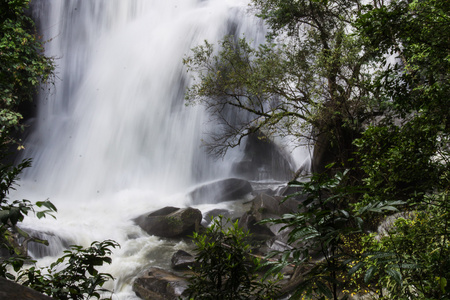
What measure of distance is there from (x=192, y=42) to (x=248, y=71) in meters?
9.65

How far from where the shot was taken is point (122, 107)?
15.6 m

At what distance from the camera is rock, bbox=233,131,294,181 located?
15391mm

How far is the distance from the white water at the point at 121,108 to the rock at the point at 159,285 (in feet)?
19.9

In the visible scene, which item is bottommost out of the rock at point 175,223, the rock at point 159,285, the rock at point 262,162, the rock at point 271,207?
the rock at point 159,285

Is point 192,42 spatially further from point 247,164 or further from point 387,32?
point 387,32

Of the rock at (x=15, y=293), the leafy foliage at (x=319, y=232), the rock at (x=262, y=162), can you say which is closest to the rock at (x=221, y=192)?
the rock at (x=262, y=162)

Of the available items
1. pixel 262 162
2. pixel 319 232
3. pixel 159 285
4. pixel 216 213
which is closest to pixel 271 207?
pixel 216 213

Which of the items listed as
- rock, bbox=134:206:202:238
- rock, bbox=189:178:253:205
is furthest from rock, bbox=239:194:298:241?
rock, bbox=189:178:253:205

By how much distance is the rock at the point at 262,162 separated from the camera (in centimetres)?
1539

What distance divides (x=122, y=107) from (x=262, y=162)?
26.2 ft

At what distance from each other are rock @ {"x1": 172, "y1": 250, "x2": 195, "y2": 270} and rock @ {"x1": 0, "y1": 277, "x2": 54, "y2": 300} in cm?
657

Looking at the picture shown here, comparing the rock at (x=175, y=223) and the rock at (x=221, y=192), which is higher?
the rock at (x=221, y=192)

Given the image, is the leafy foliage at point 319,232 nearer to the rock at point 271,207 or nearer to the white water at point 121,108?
the rock at point 271,207

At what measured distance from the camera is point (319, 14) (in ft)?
25.3
